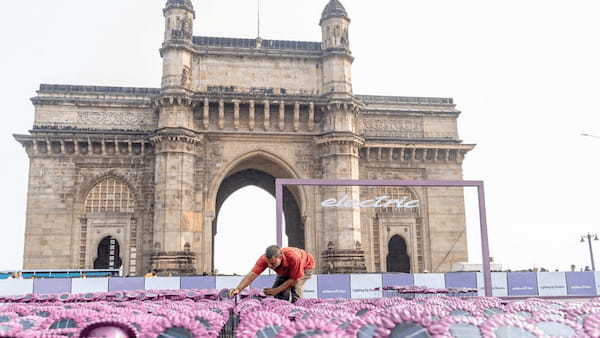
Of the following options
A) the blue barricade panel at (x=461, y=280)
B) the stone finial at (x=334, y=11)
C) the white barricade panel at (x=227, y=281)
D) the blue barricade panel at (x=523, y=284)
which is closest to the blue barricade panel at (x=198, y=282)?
the white barricade panel at (x=227, y=281)

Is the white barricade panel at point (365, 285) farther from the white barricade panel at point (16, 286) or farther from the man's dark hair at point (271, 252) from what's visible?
the man's dark hair at point (271, 252)

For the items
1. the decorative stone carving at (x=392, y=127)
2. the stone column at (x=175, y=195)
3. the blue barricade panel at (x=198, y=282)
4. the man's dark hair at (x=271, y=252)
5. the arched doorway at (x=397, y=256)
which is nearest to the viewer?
the man's dark hair at (x=271, y=252)

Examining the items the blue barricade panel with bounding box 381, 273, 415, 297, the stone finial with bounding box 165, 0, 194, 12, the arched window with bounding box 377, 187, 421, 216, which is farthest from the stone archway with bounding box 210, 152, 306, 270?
the blue barricade panel with bounding box 381, 273, 415, 297

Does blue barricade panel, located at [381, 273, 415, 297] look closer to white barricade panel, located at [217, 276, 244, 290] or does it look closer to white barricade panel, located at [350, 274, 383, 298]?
white barricade panel, located at [350, 274, 383, 298]

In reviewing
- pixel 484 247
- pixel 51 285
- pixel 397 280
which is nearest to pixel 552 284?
pixel 397 280

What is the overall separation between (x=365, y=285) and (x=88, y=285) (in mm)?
10663

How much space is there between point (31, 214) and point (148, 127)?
7.52m

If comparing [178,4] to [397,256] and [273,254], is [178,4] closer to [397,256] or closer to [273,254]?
[397,256]

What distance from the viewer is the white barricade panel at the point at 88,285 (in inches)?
882

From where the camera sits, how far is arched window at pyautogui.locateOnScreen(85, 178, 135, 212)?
1233 inches

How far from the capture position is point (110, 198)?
31547mm

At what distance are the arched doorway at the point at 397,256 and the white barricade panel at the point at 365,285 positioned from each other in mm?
10915

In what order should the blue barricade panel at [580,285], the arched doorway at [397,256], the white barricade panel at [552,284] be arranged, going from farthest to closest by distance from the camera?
the arched doorway at [397,256] → the blue barricade panel at [580,285] → the white barricade panel at [552,284]

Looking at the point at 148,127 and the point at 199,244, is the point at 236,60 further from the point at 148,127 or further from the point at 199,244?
the point at 199,244
